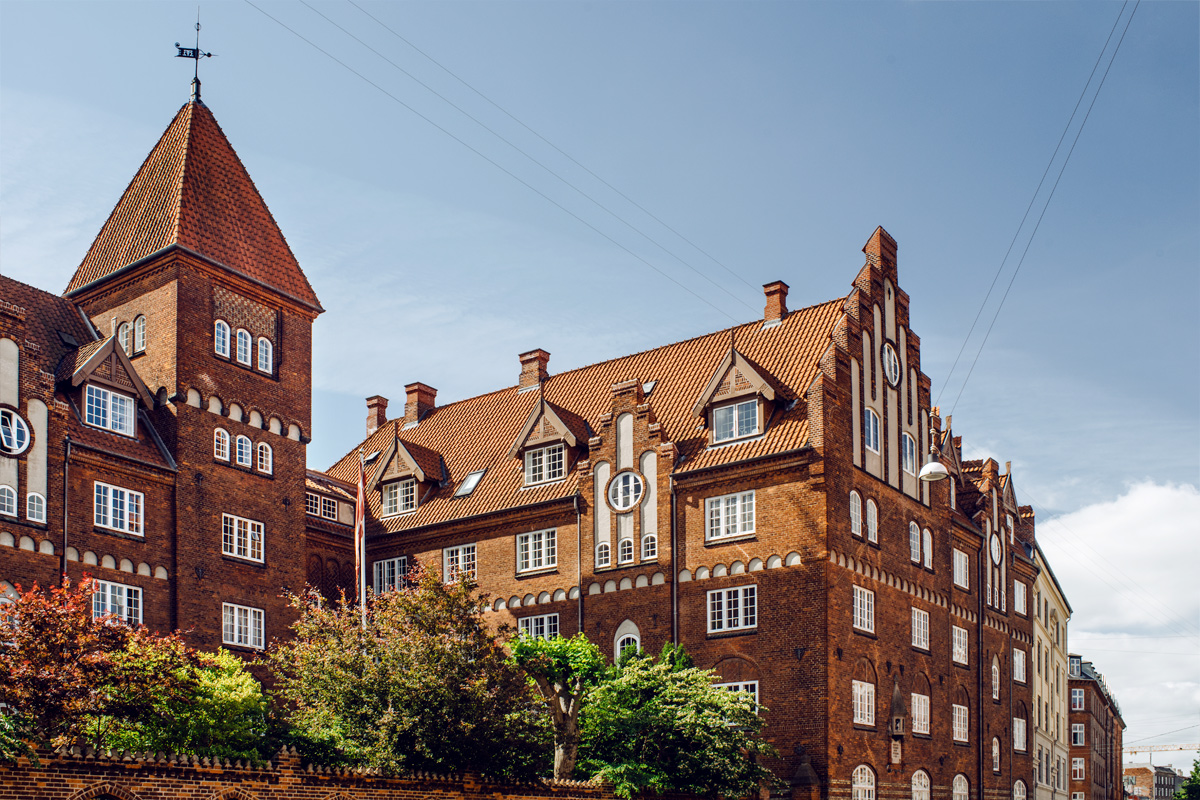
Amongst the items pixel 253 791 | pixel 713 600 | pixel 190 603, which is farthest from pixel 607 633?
pixel 253 791

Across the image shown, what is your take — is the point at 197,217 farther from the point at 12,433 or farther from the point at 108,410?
the point at 12,433

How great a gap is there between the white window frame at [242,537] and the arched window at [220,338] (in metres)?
5.64

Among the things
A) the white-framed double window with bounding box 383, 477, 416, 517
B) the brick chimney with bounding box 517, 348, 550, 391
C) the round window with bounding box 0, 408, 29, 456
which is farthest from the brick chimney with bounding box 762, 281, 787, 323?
the round window with bounding box 0, 408, 29, 456

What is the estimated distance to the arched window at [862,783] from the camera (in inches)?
1652

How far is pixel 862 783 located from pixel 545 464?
16615 mm

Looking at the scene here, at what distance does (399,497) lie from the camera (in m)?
55.5

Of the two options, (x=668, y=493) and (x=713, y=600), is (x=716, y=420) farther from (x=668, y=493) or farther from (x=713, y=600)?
(x=713, y=600)

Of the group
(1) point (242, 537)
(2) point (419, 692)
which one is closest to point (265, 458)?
(1) point (242, 537)

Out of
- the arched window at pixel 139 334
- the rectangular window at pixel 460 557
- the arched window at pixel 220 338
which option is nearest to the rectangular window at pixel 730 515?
the rectangular window at pixel 460 557

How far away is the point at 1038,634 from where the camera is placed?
250ft

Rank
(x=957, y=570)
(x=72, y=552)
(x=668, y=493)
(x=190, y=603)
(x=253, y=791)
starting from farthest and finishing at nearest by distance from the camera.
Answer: (x=957, y=570) < (x=668, y=493) < (x=190, y=603) < (x=72, y=552) < (x=253, y=791)

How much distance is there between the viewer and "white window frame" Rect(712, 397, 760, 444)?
45.5m

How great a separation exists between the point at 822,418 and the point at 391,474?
802 inches

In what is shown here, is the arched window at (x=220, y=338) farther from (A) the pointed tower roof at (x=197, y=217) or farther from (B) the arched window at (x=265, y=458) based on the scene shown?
(B) the arched window at (x=265, y=458)
